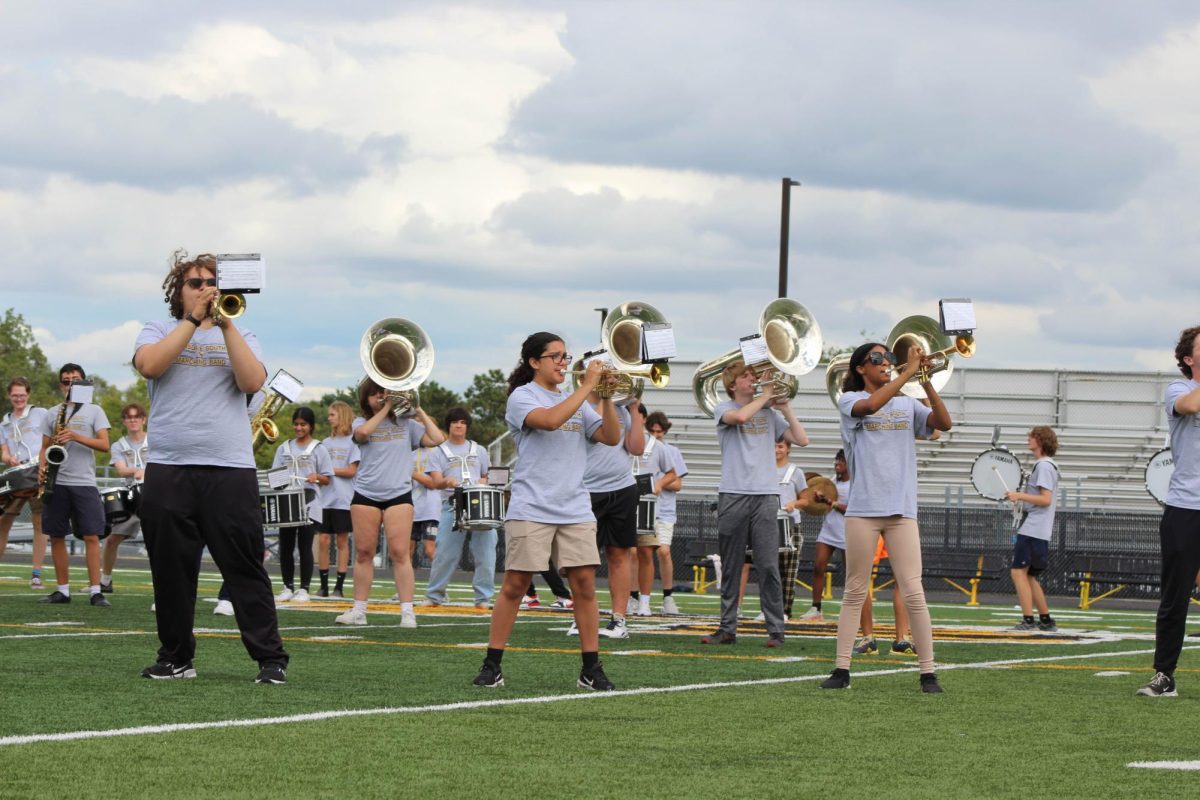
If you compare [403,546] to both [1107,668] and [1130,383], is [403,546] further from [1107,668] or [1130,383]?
A: [1130,383]

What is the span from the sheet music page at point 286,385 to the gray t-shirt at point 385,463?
7.39ft

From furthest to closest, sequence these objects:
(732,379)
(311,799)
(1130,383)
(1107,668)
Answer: (1130,383) → (732,379) → (1107,668) → (311,799)

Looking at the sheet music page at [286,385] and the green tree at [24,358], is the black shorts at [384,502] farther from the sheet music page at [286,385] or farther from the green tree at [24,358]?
the green tree at [24,358]

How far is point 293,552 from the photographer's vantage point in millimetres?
18172

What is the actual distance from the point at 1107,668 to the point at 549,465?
180 inches

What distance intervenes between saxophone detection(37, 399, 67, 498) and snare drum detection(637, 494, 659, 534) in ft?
16.5

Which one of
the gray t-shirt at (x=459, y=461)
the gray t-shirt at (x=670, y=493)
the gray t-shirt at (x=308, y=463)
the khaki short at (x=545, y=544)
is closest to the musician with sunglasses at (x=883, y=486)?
the khaki short at (x=545, y=544)

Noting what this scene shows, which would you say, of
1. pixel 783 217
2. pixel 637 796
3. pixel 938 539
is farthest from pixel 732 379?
pixel 783 217

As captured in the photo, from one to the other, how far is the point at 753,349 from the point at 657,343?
5.97ft

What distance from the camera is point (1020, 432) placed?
4319 centimetres

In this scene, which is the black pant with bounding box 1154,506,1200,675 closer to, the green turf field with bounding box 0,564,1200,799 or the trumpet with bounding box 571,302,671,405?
the green turf field with bounding box 0,564,1200,799

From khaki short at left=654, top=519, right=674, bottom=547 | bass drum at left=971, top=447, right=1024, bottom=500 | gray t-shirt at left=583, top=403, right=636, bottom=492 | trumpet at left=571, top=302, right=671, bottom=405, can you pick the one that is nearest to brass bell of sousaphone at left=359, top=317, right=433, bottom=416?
gray t-shirt at left=583, top=403, right=636, bottom=492

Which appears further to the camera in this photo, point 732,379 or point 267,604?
point 732,379

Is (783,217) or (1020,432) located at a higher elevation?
(783,217)
